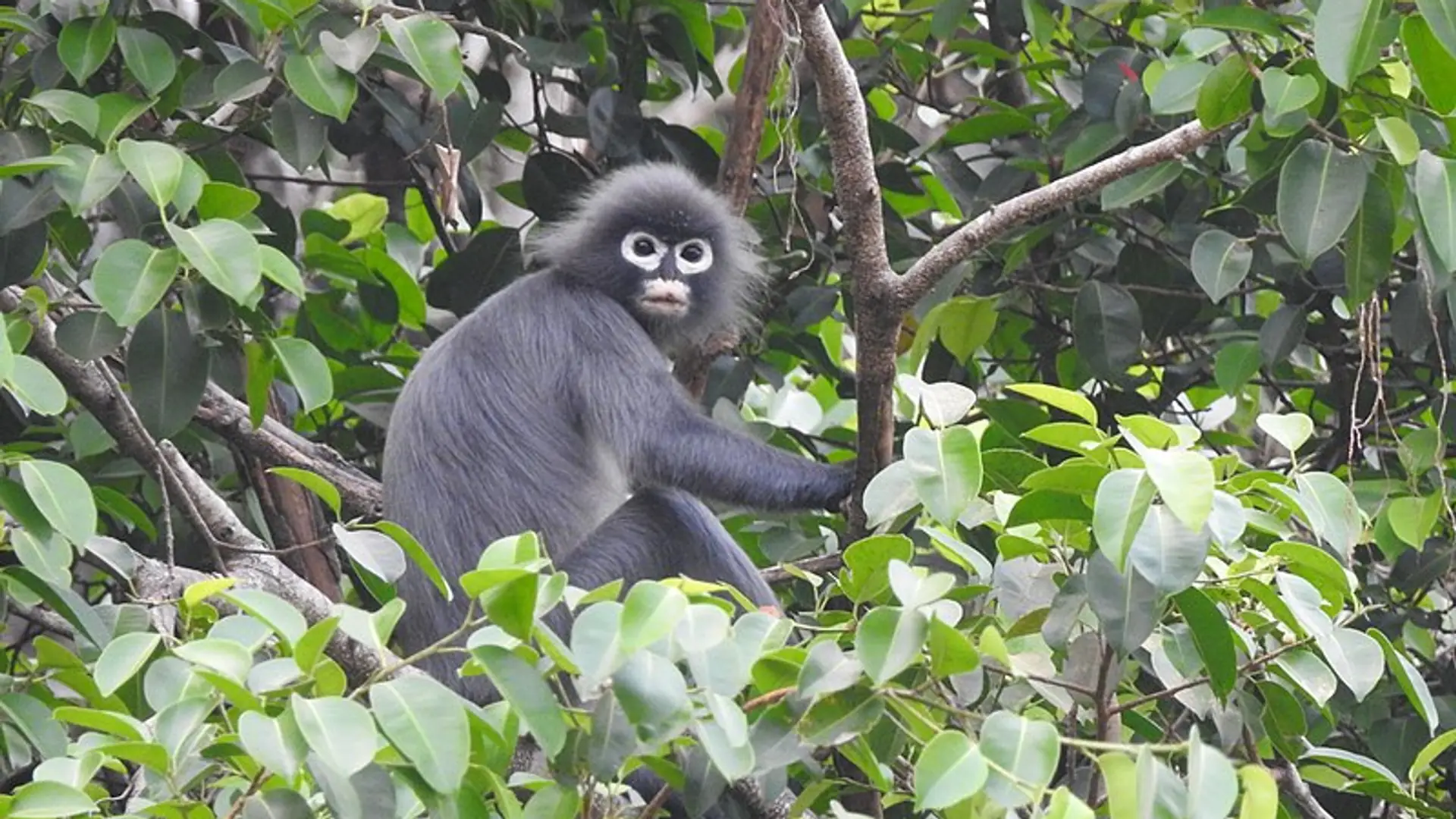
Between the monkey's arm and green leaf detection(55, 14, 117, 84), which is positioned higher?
green leaf detection(55, 14, 117, 84)

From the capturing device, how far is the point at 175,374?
3996 mm

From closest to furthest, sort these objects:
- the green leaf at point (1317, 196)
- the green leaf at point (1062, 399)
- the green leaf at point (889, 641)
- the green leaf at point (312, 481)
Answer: the green leaf at point (889, 641) < the green leaf at point (1062, 399) < the green leaf at point (312, 481) < the green leaf at point (1317, 196)

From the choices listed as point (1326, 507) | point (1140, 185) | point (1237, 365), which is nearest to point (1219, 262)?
point (1140, 185)

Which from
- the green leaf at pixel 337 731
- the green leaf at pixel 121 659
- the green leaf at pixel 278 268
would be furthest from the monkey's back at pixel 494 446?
the green leaf at pixel 337 731

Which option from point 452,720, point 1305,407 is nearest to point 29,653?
point 1305,407

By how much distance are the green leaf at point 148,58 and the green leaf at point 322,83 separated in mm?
276

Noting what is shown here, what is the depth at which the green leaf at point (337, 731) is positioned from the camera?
214 centimetres

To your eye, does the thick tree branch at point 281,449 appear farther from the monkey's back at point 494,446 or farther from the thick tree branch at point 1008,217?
the thick tree branch at point 1008,217

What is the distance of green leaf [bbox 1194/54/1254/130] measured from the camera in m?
3.78

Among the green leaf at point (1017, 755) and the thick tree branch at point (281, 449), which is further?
the thick tree branch at point (281, 449)

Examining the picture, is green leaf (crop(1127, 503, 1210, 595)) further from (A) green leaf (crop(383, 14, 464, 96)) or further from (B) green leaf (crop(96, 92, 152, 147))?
(B) green leaf (crop(96, 92, 152, 147))

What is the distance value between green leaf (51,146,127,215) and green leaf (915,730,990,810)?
2012 millimetres

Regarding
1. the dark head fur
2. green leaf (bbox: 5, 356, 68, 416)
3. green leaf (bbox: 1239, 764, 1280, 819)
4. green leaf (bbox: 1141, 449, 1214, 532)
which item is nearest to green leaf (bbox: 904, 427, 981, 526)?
green leaf (bbox: 1141, 449, 1214, 532)

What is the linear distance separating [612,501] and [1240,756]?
1865 millimetres
